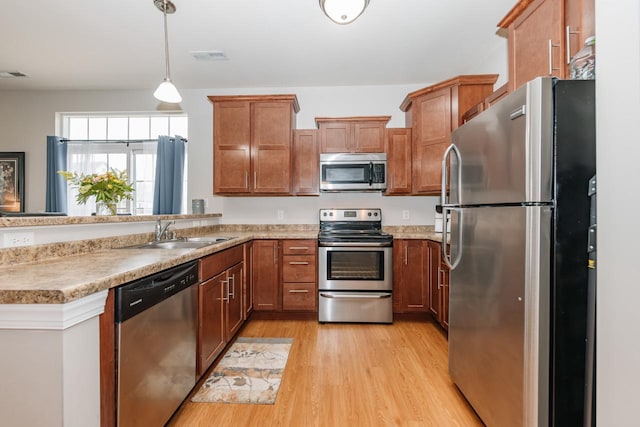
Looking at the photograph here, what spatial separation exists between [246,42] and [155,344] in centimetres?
265

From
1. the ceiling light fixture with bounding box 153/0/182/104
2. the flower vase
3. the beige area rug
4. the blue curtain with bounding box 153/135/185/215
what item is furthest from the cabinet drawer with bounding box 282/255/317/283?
the blue curtain with bounding box 153/135/185/215

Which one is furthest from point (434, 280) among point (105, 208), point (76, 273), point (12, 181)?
point (12, 181)

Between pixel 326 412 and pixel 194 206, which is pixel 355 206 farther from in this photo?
pixel 326 412

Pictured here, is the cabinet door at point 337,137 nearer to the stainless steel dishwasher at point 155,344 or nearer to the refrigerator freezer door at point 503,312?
the refrigerator freezer door at point 503,312

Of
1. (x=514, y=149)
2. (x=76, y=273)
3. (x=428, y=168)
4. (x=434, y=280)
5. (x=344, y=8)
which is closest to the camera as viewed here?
(x=76, y=273)

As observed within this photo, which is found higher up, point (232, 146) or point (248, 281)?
point (232, 146)

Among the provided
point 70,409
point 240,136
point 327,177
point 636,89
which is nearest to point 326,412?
point 70,409

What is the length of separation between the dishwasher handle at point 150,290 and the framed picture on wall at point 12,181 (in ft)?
13.4

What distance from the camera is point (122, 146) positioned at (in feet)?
14.1

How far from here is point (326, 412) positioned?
1.80 m

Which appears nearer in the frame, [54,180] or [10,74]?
[10,74]

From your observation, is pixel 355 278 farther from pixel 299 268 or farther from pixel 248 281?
A: pixel 248 281

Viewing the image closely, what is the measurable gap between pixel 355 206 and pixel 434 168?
102cm

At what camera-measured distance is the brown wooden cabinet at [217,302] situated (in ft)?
6.36
